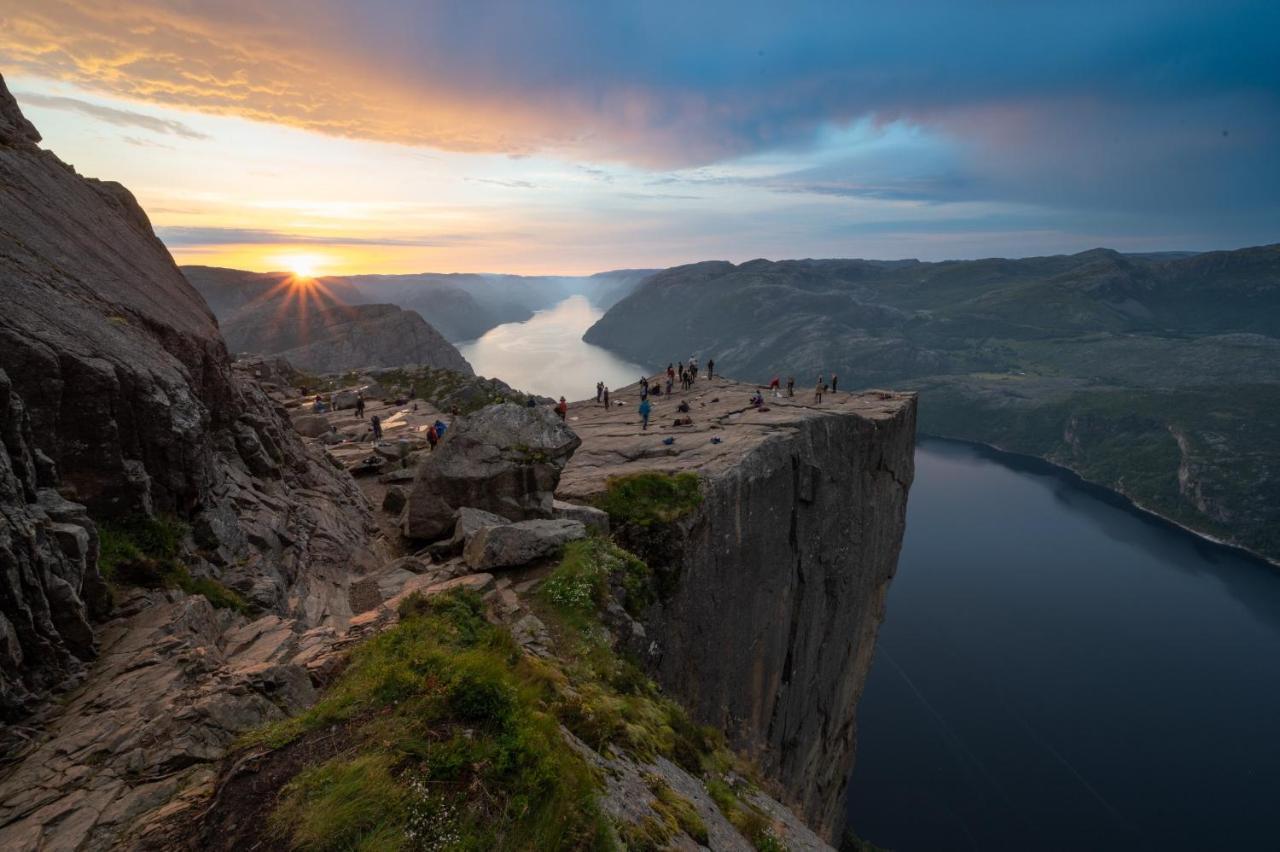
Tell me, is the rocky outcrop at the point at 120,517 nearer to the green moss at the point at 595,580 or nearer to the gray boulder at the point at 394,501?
the gray boulder at the point at 394,501

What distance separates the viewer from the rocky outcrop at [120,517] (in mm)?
8180

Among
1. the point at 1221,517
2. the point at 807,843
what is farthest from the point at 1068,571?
the point at 807,843

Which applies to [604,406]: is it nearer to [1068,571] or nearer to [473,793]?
[473,793]

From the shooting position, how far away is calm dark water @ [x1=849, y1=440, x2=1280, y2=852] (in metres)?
68.6

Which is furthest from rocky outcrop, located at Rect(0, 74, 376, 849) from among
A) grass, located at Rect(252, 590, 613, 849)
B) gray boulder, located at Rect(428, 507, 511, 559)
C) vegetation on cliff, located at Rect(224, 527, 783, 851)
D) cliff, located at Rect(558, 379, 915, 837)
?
cliff, located at Rect(558, 379, 915, 837)

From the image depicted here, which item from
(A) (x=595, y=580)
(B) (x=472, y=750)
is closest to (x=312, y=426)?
(A) (x=595, y=580)

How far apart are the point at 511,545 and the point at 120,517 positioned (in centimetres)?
858

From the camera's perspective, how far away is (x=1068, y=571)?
117m

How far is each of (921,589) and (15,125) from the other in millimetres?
122022

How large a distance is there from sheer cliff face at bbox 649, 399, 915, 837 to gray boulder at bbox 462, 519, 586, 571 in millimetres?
5041

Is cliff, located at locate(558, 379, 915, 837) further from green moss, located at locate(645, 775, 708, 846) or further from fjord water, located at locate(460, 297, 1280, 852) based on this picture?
fjord water, located at locate(460, 297, 1280, 852)

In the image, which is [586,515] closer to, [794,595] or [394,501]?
[394,501]

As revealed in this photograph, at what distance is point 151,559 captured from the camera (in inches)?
478

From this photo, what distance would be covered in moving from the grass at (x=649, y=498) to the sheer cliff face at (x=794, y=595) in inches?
25.7
